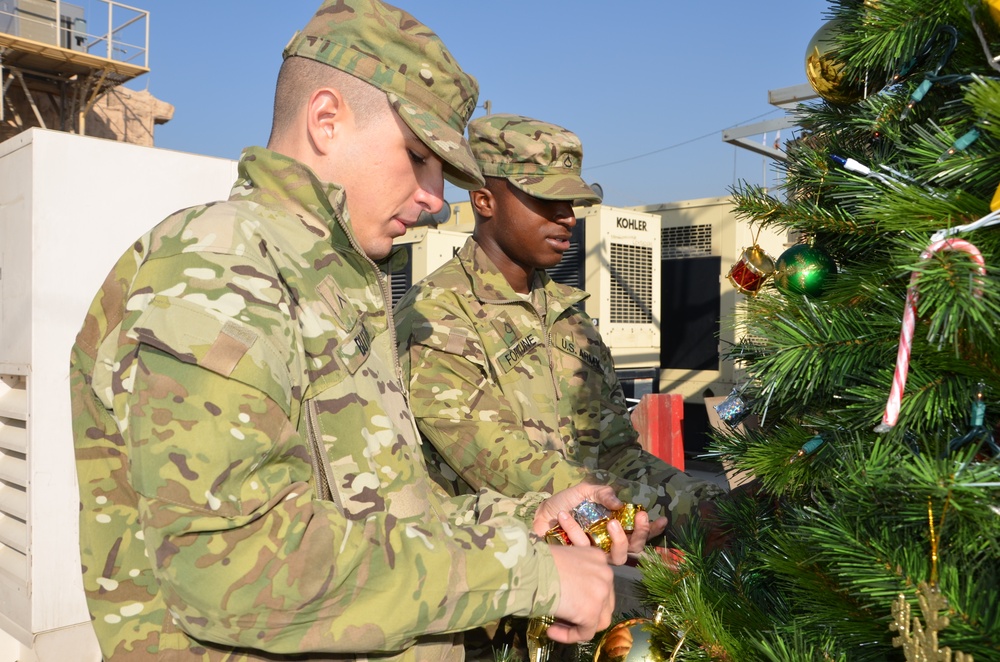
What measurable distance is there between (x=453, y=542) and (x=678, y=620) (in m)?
0.37

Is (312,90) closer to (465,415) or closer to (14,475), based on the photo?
(465,415)

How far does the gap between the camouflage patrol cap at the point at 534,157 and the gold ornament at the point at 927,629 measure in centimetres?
188

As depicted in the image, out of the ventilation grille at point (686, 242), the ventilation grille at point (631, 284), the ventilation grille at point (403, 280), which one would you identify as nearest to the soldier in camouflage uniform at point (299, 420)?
the ventilation grille at point (403, 280)

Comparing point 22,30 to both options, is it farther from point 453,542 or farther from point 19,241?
point 453,542

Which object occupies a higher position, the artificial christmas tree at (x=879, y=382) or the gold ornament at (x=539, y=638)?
the artificial christmas tree at (x=879, y=382)

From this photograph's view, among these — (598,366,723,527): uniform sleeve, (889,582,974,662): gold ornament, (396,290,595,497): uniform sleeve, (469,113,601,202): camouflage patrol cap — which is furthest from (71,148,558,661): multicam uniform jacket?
(469,113,601,202): camouflage patrol cap

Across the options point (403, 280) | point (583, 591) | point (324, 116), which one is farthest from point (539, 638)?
point (403, 280)

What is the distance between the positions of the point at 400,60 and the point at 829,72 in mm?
749

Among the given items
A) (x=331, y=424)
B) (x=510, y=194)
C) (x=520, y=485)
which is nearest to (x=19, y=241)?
(x=510, y=194)

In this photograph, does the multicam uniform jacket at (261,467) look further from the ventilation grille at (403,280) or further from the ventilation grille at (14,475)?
the ventilation grille at (403,280)

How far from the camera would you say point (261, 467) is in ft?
3.42

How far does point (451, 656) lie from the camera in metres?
1.41

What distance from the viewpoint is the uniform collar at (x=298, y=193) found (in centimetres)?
138

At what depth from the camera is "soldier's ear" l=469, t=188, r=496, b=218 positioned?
2.74 m
